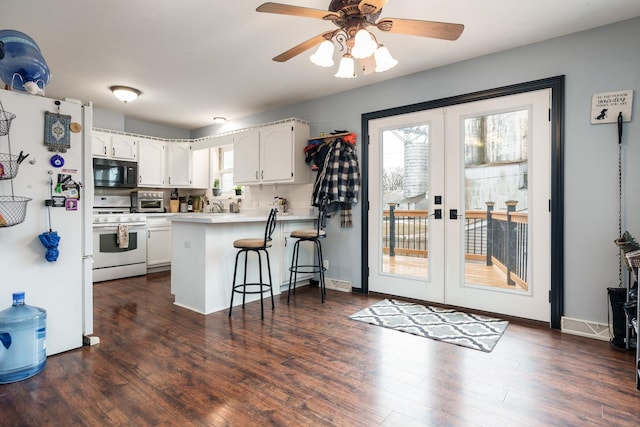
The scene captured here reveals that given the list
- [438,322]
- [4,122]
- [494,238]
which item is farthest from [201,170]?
[494,238]

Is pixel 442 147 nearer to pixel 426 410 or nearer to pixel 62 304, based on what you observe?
pixel 426 410

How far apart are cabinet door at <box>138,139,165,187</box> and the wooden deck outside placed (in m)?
4.03

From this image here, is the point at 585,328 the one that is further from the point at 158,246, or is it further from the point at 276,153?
the point at 158,246

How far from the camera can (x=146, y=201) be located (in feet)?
18.1

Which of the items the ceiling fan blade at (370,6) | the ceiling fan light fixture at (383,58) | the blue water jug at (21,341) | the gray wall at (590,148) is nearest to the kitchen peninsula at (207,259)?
the blue water jug at (21,341)

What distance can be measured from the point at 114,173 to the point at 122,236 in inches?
41.4

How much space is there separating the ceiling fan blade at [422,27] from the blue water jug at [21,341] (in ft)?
9.10

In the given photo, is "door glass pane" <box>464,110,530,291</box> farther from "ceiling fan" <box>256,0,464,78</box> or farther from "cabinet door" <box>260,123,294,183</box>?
"cabinet door" <box>260,123,294,183</box>

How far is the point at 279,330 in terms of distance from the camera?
2844 millimetres

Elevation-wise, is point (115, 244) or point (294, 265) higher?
point (115, 244)

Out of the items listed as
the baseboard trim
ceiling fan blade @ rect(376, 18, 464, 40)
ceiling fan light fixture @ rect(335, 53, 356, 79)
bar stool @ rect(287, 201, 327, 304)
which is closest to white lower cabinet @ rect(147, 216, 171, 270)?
bar stool @ rect(287, 201, 327, 304)

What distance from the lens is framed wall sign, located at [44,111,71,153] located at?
229 cm

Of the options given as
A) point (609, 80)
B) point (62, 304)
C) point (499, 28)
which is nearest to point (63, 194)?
point (62, 304)

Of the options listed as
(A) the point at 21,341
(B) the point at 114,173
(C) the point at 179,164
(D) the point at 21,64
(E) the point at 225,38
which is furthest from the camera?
(C) the point at 179,164
